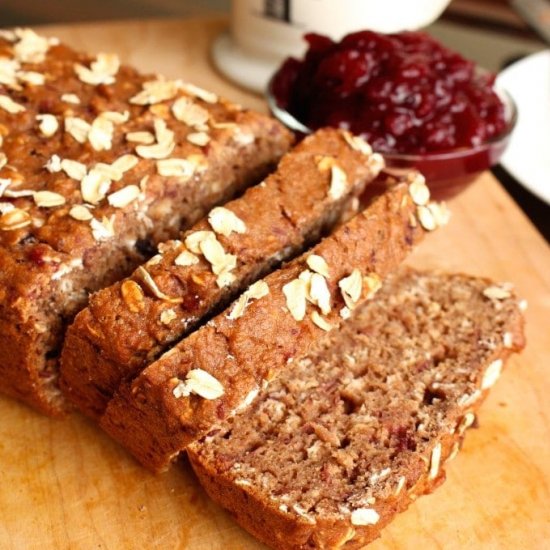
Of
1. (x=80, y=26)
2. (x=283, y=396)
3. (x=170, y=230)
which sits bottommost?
(x=80, y=26)

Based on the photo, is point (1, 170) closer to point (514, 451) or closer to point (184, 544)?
point (184, 544)

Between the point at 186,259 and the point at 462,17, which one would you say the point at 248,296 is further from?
the point at 462,17

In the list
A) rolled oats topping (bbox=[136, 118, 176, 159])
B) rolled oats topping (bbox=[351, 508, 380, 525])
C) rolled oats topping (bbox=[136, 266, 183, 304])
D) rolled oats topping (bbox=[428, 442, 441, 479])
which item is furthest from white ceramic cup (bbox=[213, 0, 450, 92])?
rolled oats topping (bbox=[351, 508, 380, 525])

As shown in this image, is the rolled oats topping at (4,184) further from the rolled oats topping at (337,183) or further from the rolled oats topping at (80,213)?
the rolled oats topping at (337,183)

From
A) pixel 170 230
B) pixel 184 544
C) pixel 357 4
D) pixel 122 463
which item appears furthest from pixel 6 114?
pixel 357 4

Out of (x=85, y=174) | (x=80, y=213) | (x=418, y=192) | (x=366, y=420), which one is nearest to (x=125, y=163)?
(x=85, y=174)

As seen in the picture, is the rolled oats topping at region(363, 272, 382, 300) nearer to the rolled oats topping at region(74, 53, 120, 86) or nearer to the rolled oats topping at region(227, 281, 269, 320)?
the rolled oats topping at region(227, 281, 269, 320)
